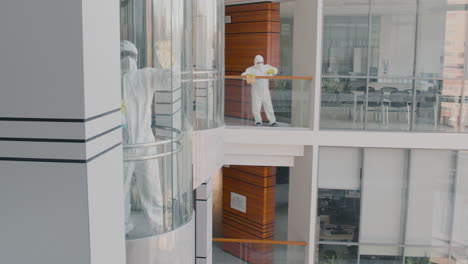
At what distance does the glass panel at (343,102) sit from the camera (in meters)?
11.6

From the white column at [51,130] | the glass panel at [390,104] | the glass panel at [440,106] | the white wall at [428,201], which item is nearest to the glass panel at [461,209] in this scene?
the white wall at [428,201]

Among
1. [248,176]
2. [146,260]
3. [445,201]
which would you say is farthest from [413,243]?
[146,260]

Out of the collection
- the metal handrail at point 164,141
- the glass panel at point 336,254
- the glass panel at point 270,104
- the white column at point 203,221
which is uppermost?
the metal handrail at point 164,141

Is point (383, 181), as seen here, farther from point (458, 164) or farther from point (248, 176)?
point (248, 176)

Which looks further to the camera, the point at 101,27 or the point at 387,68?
the point at 387,68

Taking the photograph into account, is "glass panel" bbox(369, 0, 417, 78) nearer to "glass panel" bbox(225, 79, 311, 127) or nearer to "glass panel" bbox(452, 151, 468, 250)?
"glass panel" bbox(225, 79, 311, 127)

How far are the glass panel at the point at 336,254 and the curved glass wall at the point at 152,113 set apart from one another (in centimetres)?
849

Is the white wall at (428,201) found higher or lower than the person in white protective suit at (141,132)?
lower

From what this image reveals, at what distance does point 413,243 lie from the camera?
39.0 feet

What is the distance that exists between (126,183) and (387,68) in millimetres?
9106

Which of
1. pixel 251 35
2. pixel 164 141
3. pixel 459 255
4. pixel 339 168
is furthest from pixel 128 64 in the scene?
pixel 251 35

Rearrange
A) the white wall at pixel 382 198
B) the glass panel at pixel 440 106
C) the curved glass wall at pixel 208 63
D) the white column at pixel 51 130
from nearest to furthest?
the white column at pixel 51 130 < the curved glass wall at pixel 208 63 < the glass panel at pixel 440 106 < the white wall at pixel 382 198

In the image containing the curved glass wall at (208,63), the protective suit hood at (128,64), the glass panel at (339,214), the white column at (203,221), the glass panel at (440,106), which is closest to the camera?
the protective suit hood at (128,64)

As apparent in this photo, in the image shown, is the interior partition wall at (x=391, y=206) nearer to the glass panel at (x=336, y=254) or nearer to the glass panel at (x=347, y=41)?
the glass panel at (x=336, y=254)
